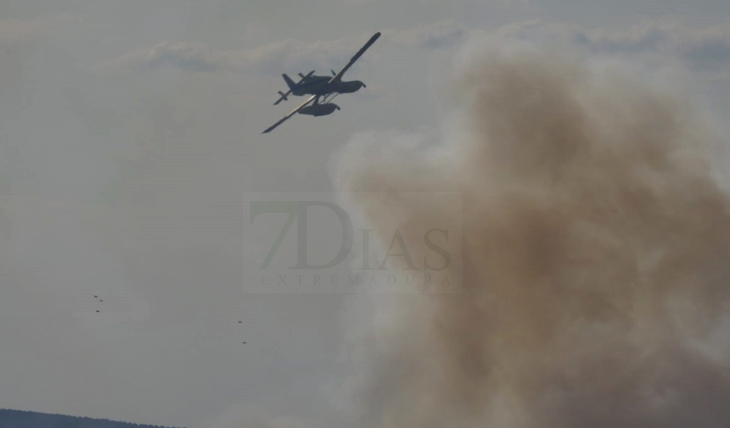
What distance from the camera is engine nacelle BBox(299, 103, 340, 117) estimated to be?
3465 inches

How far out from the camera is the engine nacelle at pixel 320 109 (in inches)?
3465

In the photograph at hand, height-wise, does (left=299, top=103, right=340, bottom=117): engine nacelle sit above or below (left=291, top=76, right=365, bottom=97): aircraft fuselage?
below

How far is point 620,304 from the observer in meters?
91.8

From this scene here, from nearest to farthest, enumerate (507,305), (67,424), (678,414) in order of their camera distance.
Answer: (678,414) < (507,305) < (67,424)

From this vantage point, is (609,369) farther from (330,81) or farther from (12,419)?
(12,419)

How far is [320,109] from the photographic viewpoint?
88.5m

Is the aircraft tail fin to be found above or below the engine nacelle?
above

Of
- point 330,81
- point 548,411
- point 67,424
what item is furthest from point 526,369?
point 67,424

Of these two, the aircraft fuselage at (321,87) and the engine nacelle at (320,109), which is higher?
the aircraft fuselage at (321,87)

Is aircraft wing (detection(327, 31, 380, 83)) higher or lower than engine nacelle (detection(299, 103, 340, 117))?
higher

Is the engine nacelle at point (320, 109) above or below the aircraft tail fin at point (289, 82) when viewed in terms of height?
below

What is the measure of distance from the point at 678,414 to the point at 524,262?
55.6 feet

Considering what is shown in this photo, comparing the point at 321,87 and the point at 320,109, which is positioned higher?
the point at 321,87

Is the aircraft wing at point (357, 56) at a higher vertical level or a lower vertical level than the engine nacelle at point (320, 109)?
higher
